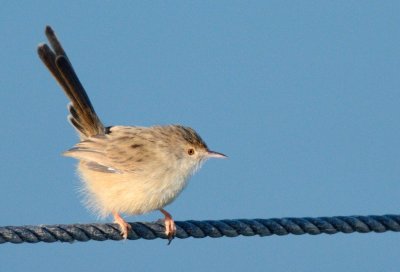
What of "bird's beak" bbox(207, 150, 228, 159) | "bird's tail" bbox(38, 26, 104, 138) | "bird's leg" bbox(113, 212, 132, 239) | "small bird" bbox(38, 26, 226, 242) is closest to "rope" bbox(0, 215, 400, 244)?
"bird's leg" bbox(113, 212, 132, 239)

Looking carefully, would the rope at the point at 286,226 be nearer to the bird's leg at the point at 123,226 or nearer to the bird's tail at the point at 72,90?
the bird's leg at the point at 123,226

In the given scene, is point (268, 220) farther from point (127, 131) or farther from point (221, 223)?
point (127, 131)

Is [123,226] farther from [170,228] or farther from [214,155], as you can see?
[214,155]

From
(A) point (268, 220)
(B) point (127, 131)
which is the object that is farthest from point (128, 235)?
(B) point (127, 131)

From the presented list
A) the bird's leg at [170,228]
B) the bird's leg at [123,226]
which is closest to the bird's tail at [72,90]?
the bird's leg at [123,226]

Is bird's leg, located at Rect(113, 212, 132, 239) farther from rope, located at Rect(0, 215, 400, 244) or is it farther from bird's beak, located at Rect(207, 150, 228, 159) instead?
bird's beak, located at Rect(207, 150, 228, 159)

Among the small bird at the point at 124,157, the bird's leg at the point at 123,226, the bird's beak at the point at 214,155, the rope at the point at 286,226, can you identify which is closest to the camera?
the rope at the point at 286,226

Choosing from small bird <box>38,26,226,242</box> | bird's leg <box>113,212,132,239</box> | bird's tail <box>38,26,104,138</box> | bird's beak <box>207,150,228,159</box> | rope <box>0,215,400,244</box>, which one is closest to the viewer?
rope <box>0,215,400,244</box>
